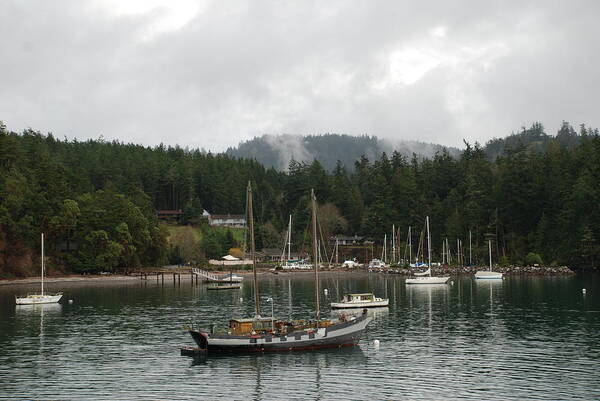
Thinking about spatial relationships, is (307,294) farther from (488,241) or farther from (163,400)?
(488,241)

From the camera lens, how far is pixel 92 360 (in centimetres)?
4562

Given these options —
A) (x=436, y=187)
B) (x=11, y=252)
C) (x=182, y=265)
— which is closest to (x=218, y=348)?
(x=11, y=252)

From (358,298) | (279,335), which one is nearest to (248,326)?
(279,335)

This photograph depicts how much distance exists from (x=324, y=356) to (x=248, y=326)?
6.58m

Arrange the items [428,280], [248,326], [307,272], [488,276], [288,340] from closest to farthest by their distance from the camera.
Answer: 1. [288,340]
2. [248,326]
3. [428,280]
4. [488,276]
5. [307,272]

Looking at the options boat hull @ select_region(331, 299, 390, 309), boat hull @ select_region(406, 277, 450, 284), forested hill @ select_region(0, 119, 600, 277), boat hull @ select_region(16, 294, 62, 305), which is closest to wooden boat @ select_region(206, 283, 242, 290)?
forested hill @ select_region(0, 119, 600, 277)

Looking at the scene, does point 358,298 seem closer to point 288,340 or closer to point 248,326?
point 288,340

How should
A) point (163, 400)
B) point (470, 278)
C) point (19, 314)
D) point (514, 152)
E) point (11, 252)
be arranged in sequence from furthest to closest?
point (514, 152) → point (470, 278) → point (11, 252) → point (19, 314) → point (163, 400)

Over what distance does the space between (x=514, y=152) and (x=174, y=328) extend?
14446 cm

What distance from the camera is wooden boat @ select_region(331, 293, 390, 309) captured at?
77.1 m

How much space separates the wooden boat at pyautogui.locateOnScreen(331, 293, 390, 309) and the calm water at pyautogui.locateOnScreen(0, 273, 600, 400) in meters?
2.40

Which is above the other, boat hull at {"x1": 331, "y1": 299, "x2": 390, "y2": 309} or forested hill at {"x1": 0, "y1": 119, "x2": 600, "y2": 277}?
forested hill at {"x1": 0, "y1": 119, "x2": 600, "y2": 277}

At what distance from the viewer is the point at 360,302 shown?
253 feet

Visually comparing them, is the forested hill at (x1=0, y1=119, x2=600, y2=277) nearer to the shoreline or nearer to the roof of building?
the shoreline
